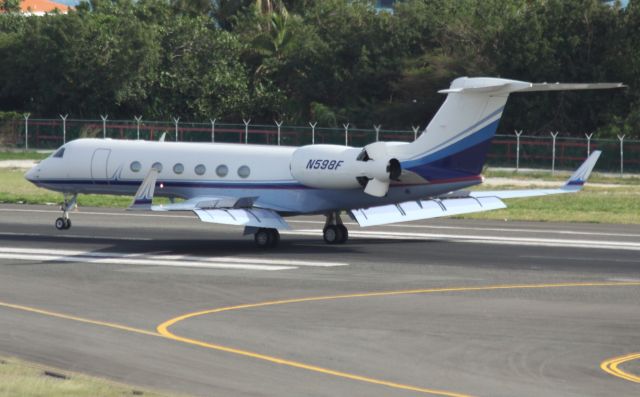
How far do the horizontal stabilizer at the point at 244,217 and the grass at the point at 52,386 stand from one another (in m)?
14.0

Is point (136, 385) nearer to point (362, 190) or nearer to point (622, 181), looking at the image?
point (362, 190)

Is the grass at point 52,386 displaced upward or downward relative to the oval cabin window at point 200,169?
downward

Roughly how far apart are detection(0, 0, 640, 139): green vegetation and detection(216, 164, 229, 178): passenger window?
3545 centimetres

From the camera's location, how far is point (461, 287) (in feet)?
86.9

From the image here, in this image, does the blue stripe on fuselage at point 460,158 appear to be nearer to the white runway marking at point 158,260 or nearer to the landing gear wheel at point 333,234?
the white runway marking at point 158,260

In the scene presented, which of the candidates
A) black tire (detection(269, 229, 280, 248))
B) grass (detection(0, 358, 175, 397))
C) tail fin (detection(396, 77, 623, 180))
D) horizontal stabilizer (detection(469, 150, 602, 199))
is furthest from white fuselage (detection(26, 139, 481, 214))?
grass (detection(0, 358, 175, 397))

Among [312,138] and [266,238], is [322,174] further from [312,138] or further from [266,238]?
[312,138]

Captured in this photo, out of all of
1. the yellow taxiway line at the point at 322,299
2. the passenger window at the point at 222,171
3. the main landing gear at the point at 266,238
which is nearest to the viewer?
the yellow taxiway line at the point at 322,299

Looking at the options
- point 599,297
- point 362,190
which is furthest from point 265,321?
point 362,190

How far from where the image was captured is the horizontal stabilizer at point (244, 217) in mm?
31422

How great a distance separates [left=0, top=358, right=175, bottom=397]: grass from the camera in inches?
615

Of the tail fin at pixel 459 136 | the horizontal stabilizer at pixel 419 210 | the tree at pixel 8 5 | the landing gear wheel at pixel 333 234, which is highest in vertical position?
the tree at pixel 8 5

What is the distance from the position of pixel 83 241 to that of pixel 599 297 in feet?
52.1

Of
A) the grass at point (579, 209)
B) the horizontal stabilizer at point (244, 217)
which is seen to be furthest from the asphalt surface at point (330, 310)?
the grass at point (579, 209)
